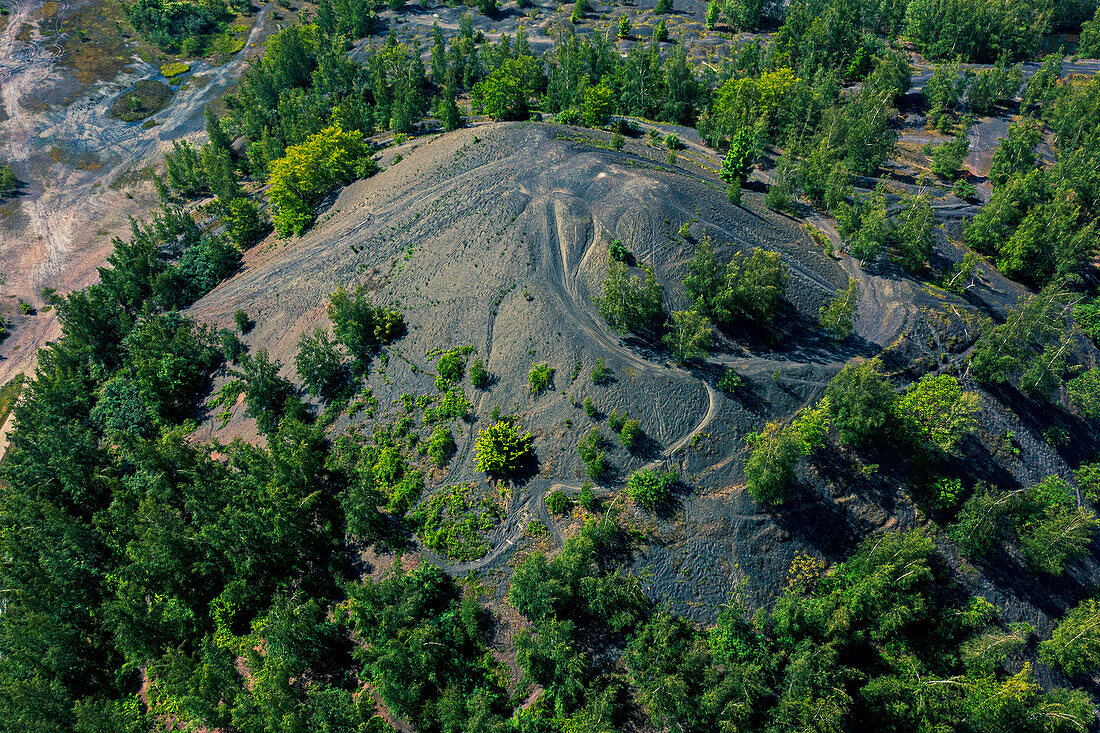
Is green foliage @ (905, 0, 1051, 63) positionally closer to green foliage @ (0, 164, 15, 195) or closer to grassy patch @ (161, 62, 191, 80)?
grassy patch @ (161, 62, 191, 80)

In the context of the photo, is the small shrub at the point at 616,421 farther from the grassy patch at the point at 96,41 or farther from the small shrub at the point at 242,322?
the grassy patch at the point at 96,41

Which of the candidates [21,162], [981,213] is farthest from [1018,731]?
[21,162]

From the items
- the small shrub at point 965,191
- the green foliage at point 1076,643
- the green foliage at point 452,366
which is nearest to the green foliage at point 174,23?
the green foliage at point 452,366

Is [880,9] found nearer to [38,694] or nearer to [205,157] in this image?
[205,157]

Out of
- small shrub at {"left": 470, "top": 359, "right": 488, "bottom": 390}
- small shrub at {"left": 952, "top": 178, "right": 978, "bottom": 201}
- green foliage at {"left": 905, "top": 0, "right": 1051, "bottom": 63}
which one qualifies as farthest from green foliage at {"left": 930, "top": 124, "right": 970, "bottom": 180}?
small shrub at {"left": 470, "top": 359, "right": 488, "bottom": 390}

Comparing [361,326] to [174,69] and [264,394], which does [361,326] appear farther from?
[174,69]

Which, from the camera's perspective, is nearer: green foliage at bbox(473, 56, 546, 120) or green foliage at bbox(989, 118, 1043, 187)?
green foliage at bbox(989, 118, 1043, 187)
